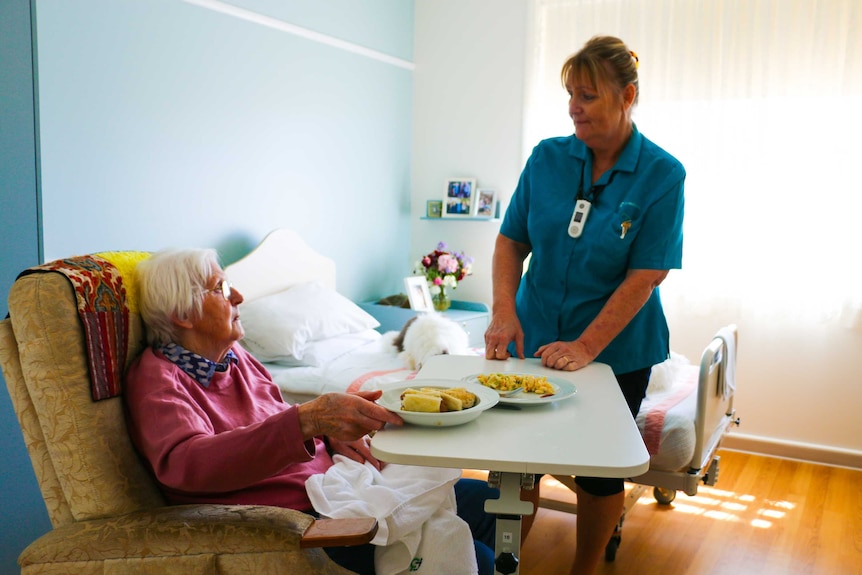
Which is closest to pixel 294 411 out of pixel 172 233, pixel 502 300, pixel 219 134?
pixel 502 300

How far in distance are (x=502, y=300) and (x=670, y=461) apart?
929 mm

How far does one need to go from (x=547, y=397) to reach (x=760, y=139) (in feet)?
9.20

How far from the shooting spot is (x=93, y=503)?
1.29m

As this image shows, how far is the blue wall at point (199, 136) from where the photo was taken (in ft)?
6.94

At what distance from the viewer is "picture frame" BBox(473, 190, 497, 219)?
169 inches

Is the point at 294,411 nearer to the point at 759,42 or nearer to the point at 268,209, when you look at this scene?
the point at 268,209

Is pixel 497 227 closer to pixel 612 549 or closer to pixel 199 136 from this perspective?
pixel 199 136

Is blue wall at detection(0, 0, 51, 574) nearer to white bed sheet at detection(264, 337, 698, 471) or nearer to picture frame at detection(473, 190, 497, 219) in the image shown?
white bed sheet at detection(264, 337, 698, 471)

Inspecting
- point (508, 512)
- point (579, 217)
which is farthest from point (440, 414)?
point (579, 217)

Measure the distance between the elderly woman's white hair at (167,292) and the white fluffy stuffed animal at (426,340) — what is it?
4.83 feet

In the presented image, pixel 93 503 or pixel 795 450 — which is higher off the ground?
pixel 93 503

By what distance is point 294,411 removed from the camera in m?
1.29

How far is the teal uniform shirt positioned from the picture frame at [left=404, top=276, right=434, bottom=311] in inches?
81.2

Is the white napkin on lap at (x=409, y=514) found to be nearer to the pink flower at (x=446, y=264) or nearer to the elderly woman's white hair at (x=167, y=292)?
the elderly woman's white hair at (x=167, y=292)
